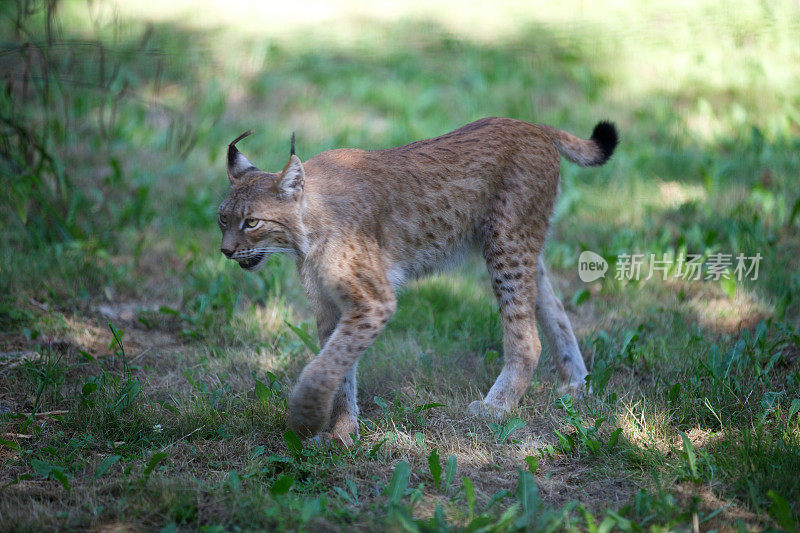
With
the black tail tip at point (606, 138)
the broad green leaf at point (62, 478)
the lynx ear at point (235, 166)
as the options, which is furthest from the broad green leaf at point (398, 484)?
the black tail tip at point (606, 138)

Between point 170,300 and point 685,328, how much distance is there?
3.55m

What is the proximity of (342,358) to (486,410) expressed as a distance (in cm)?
88

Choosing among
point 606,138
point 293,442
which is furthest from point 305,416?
point 606,138

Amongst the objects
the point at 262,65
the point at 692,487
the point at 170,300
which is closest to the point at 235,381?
the point at 170,300

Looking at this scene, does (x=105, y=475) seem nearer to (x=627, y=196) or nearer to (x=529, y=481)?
(x=529, y=481)

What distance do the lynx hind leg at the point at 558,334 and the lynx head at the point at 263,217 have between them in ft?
5.26

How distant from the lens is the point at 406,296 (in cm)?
538

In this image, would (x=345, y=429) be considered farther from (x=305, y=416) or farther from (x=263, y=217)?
(x=263, y=217)

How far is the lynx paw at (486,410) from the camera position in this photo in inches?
154

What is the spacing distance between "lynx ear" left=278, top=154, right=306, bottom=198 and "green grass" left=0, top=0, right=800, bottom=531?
1.08m

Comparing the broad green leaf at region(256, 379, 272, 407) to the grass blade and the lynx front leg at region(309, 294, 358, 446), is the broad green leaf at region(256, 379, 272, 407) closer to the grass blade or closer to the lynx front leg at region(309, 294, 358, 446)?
the lynx front leg at region(309, 294, 358, 446)

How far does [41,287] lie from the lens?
5.12m

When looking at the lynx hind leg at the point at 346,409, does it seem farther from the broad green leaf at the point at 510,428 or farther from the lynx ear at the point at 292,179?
the lynx ear at the point at 292,179

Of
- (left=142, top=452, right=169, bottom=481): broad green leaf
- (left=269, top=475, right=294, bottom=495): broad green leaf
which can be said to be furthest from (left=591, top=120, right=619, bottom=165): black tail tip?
(left=142, top=452, right=169, bottom=481): broad green leaf
